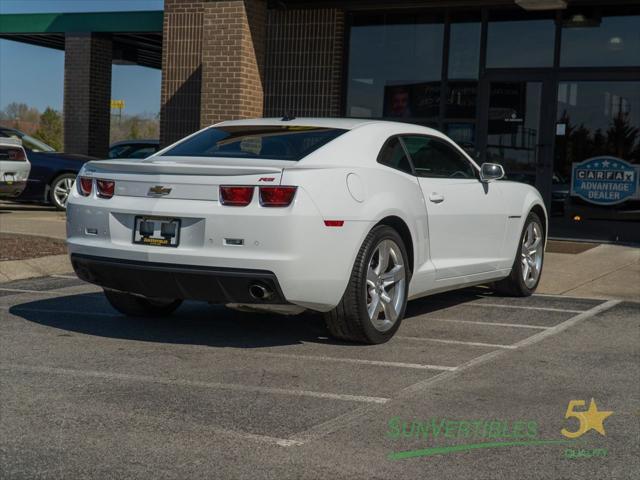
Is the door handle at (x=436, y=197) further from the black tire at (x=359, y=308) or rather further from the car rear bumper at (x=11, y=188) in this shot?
the car rear bumper at (x=11, y=188)

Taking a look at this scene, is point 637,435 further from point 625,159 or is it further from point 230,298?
point 625,159

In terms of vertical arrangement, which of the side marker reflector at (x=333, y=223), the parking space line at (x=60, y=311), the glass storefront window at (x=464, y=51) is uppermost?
the glass storefront window at (x=464, y=51)

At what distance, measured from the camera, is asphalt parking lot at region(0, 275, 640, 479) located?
4008mm

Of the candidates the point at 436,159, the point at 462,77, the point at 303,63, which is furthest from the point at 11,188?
the point at 436,159

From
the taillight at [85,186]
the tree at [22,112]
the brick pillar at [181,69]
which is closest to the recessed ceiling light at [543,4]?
the brick pillar at [181,69]

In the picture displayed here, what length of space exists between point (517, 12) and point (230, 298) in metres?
9.45

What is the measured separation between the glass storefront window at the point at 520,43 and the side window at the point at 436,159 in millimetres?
6418

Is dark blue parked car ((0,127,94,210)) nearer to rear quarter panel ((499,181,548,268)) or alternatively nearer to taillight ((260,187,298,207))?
rear quarter panel ((499,181,548,268))

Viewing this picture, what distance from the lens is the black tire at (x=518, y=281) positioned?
8.64 meters

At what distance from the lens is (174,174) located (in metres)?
6.01

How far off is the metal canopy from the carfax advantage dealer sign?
9757 mm

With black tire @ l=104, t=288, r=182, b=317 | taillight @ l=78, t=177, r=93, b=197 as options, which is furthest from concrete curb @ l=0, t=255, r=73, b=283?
taillight @ l=78, t=177, r=93, b=197

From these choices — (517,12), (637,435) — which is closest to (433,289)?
(637,435)

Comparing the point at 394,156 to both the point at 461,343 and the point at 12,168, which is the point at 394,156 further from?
the point at 12,168
